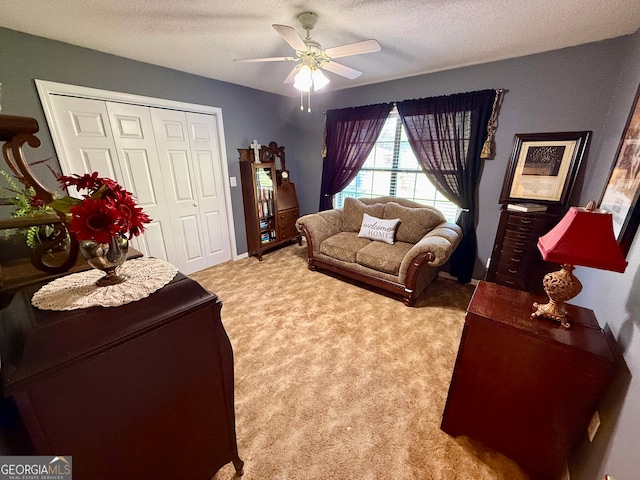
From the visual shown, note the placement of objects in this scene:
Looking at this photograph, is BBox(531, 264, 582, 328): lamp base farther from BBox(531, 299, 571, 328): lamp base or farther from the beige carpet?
the beige carpet

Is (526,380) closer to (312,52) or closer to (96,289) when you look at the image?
(96,289)

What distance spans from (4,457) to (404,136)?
3.74 metres

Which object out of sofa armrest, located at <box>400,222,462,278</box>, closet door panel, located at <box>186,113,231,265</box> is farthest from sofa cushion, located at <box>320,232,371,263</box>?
A: closet door panel, located at <box>186,113,231,265</box>

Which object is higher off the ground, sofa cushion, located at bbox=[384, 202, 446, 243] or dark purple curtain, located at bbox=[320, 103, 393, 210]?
dark purple curtain, located at bbox=[320, 103, 393, 210]

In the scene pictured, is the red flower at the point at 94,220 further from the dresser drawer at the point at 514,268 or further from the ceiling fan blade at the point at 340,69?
the dresser drawer at the point at 514,268

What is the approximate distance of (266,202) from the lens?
12.3 ft

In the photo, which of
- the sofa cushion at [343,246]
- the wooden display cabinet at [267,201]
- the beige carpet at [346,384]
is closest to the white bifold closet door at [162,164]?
the wooden display cabinet at [267,201]

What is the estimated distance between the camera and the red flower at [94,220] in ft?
2.57

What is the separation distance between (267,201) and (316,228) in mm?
966

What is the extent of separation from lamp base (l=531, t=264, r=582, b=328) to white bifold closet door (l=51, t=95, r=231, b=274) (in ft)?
11.2

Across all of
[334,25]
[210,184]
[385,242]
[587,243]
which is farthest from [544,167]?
[210,184]

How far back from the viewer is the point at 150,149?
2752 mm

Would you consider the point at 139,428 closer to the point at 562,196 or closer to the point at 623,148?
the point at 623,148

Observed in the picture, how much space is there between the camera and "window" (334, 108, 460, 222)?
3.22 meters
